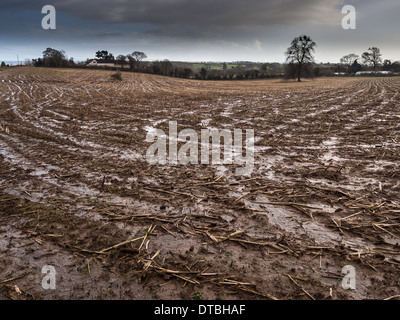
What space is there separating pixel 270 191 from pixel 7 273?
13.3 feet

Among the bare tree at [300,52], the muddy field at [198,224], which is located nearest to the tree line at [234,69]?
the bare tree at [300,52]

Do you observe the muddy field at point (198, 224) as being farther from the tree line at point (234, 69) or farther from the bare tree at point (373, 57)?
the bare tree at point (373, 57)

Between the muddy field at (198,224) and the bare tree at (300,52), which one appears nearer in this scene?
the muddy field at (198,224)

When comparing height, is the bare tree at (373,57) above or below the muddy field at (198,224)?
above

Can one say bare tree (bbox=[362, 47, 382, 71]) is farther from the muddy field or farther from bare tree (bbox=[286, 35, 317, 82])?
the muddy field

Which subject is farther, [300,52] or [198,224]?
[300,52]

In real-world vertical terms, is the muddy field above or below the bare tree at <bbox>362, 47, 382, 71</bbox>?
below

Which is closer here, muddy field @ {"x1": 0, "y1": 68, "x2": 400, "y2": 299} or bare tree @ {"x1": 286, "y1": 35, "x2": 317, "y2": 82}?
muddy field @ {"x1": 0, "y1": 68, "x2": 400, "y2": 299}

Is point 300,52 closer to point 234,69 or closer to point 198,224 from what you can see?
point 234,69

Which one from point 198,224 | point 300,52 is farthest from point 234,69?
point 198,224

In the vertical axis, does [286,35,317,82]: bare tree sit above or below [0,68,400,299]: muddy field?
above

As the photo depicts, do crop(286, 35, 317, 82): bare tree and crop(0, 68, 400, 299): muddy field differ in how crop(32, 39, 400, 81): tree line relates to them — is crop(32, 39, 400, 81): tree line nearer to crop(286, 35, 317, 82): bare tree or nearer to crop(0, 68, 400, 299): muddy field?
crop(286, 35, 317, 82): bare tree

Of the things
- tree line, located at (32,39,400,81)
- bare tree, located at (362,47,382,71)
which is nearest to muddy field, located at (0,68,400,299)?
tree line, located at (32,39,400,81)
